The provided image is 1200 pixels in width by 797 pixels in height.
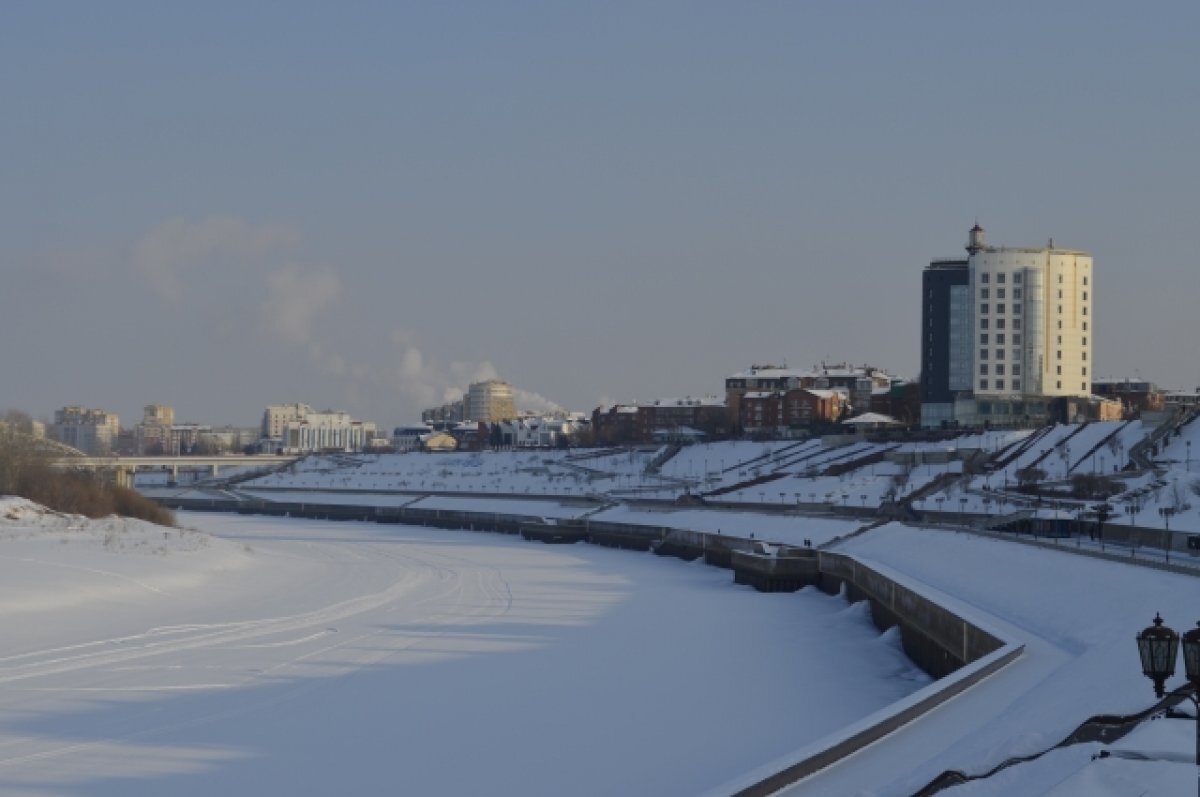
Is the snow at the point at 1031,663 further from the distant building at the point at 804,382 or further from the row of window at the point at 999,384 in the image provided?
the distant building at the point at 804,382

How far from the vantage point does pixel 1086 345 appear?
12600 cm

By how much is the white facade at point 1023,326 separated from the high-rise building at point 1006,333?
0.28 feet

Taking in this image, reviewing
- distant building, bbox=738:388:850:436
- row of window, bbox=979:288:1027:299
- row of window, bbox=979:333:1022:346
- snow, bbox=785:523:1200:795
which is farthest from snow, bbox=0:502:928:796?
distant building, bbox=738:388:850:436

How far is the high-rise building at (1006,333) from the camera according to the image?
122 m

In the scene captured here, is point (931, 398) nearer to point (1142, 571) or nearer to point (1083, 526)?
point (1083, 526)

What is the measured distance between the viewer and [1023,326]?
122 metres

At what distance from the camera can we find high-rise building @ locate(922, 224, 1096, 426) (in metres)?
122

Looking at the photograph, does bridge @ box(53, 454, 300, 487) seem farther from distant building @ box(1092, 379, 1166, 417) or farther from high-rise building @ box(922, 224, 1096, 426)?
distant building @ box(1092, 379, 1166, 417)

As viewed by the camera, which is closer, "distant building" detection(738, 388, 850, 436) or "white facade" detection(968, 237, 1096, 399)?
"white facade" detection(968, 237, 1096, 399)

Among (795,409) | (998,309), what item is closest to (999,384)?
(998,309)

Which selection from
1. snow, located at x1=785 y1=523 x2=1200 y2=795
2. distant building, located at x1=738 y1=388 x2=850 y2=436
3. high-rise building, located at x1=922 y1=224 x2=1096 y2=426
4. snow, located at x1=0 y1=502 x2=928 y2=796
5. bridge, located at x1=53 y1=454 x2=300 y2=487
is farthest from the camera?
distant building, located at x1=738 y1=388 x2=850 y2=436

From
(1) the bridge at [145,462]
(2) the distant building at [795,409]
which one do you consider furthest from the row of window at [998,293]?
(1) the bridge at [145,462]

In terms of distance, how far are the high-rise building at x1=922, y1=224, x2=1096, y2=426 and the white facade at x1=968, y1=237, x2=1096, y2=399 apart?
0.28 feet

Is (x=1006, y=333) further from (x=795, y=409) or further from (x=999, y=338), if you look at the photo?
(x=795, y=409)
